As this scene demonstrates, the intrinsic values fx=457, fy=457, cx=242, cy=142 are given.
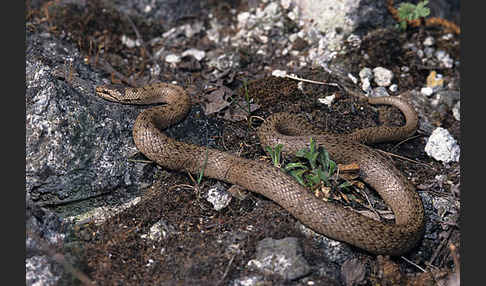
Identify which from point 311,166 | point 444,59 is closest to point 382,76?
point 444,59

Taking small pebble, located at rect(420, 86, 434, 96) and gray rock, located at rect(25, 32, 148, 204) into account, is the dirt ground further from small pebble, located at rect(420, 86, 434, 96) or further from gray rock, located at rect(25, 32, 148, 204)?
gray rock, located at rect(25, 32, 148, 204)

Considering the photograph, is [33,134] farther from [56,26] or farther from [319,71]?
[319,71]

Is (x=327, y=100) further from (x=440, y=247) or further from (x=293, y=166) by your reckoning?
(x=440, y=247)

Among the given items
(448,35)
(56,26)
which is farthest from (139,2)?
(448,35)

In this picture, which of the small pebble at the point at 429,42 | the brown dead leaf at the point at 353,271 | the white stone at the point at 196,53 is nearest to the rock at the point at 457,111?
the small pebble at the point at 429,42

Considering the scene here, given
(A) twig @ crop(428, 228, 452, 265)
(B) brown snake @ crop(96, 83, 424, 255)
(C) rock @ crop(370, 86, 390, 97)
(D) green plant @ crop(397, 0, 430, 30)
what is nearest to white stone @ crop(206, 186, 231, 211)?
(B) brown snake @ crop(96, 83, 424, 255)

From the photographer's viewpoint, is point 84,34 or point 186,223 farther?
point 84,34

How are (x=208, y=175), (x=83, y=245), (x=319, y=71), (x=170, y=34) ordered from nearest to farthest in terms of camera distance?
(x=83, y=245) < (x=208, y=175) < (x=319, y=71) < (x=170, y=34)
